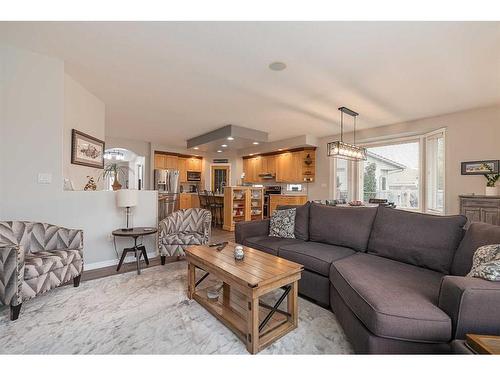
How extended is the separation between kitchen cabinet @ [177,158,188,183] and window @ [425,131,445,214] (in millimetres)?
7019

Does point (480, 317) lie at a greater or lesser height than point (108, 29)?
lesser

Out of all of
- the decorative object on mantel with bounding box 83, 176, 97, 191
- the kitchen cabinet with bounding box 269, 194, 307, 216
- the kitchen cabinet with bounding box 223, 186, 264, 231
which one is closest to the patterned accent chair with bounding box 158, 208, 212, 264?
the decorative object on mantel with bounding box 83, 176, 97, 191

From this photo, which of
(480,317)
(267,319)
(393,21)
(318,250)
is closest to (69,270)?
(267,319)

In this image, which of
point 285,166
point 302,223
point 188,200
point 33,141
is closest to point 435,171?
point 302,223

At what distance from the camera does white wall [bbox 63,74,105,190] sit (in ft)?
10.1

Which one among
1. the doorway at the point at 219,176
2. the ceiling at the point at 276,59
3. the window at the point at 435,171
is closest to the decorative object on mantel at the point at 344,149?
the ceiling at the point at 276,59

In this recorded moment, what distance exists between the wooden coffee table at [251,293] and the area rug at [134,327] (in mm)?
72

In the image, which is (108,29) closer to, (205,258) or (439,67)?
(205,258)

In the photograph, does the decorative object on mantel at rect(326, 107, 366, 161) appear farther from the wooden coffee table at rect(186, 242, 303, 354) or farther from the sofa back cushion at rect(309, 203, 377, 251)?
the wooden coffee table at rect(186, 242, 303, 354)

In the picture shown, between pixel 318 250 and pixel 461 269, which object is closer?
pixel 461 269

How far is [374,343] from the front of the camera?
132cm

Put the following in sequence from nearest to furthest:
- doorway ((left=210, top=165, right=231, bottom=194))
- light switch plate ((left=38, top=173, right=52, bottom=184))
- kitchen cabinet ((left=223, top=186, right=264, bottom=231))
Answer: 1. light switch plate ((left=38, top=173, right=52, bottom=184))
2. kitchen cabinet ((left=223, top=186, right=264, bottom=231))
3. doorway ((left=210, top=165, right=231, bottom=194))

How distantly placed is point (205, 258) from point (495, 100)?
5.05 metres

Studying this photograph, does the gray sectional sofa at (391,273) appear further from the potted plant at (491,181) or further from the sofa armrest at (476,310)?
the potted plant at (491,181)
